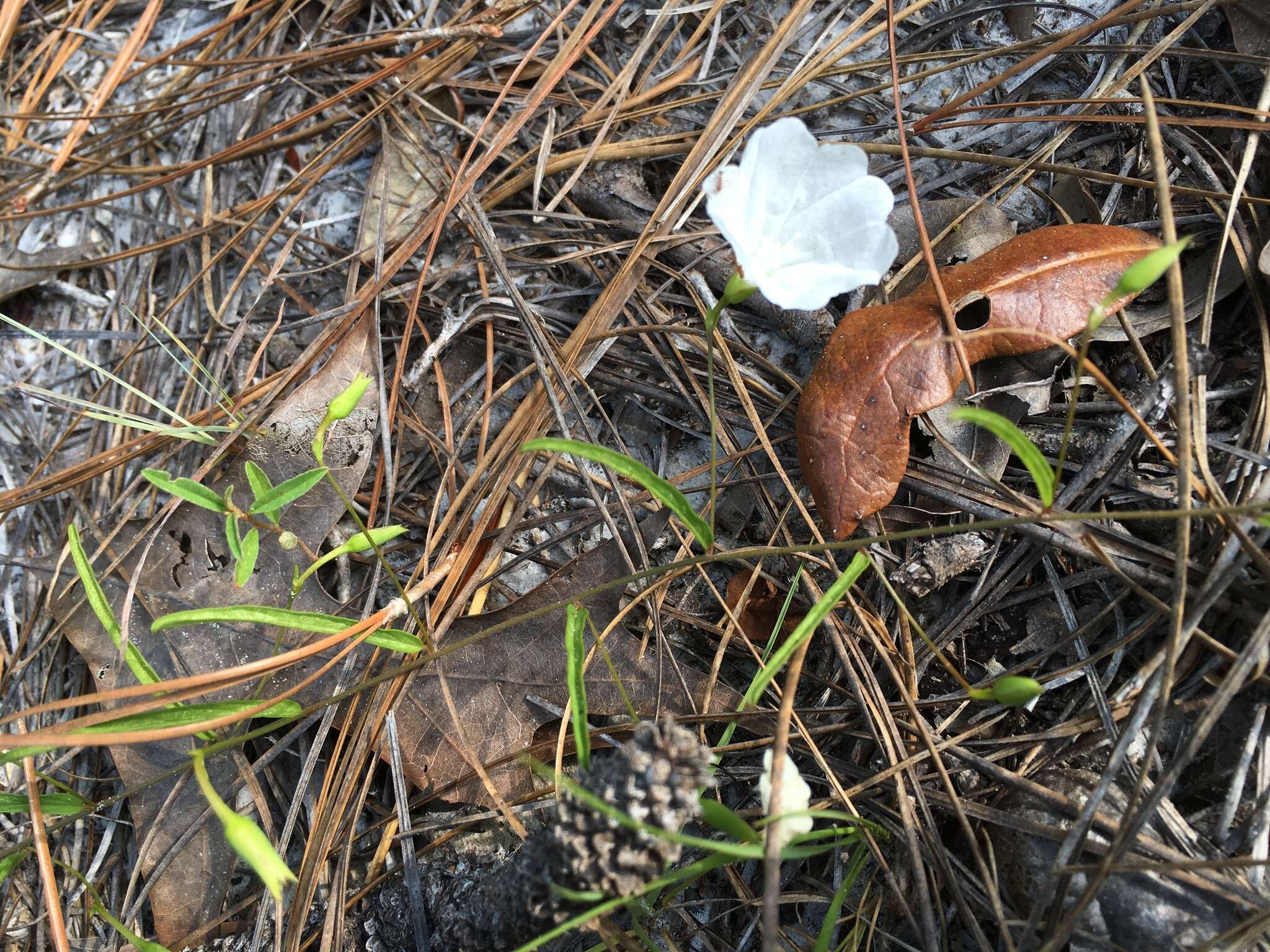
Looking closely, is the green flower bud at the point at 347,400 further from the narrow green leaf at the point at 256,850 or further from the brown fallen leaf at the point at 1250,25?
the brown fallen leaf at the point at 1250,25

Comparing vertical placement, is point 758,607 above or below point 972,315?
below

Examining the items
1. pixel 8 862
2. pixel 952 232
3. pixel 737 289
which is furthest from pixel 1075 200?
pixel 8 862

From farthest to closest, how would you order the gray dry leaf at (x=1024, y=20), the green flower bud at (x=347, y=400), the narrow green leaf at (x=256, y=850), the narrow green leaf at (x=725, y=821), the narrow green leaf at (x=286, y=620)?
the gray dry leaf at (x=1024, y=20) → the green flower bud at (x=347, y=400) → the narrow green leaf at (x=286, y=620) → the narrow green leaf at (x=725, y=821) → the narrow green leaf at (x=256, y=850)

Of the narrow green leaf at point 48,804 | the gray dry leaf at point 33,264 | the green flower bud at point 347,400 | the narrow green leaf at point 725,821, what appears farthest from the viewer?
the gray dry leaf at point 33,264

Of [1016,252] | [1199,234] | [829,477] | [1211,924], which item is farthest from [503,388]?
[1211,924]

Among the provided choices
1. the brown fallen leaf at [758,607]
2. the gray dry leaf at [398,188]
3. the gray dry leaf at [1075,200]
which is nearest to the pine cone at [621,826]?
the brown fallen leaf at [758,607]

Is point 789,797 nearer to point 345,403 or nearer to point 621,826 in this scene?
point 621,826
